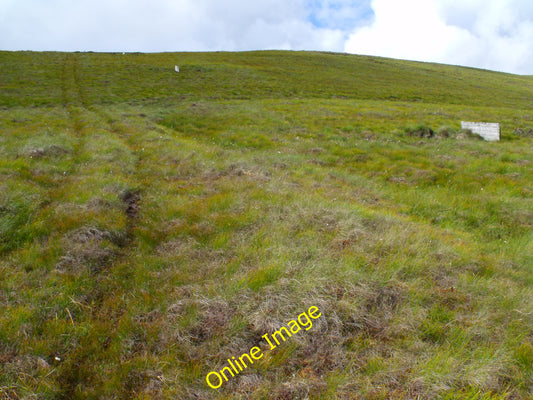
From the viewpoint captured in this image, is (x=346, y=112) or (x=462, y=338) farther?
(x=346, y=112)

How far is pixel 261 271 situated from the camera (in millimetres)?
4746

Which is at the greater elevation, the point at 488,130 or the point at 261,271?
the point at 488,130

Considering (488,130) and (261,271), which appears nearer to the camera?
(261,271)

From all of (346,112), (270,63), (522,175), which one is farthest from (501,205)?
(270,63)

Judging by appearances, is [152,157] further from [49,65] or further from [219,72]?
[49,65]

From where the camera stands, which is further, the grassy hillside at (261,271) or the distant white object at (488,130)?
the distant white object at (488,130)

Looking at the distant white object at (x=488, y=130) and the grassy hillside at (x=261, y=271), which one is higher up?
the distant white object at (x=488, y=130)

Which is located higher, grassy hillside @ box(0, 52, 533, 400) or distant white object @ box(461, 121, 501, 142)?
distant white object @ box(461, 121, 501, 142)

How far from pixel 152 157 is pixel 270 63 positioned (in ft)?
172

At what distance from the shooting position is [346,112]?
24.7 m

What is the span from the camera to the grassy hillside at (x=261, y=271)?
11.1 feet

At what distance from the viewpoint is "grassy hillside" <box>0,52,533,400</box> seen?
11.1ft

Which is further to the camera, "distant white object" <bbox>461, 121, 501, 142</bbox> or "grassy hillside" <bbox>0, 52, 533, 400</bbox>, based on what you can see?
"distant white object" <bbox>461, 121, 501, 142</bbox>

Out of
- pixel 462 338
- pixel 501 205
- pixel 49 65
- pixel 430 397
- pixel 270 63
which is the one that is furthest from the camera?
pixel 270 63
